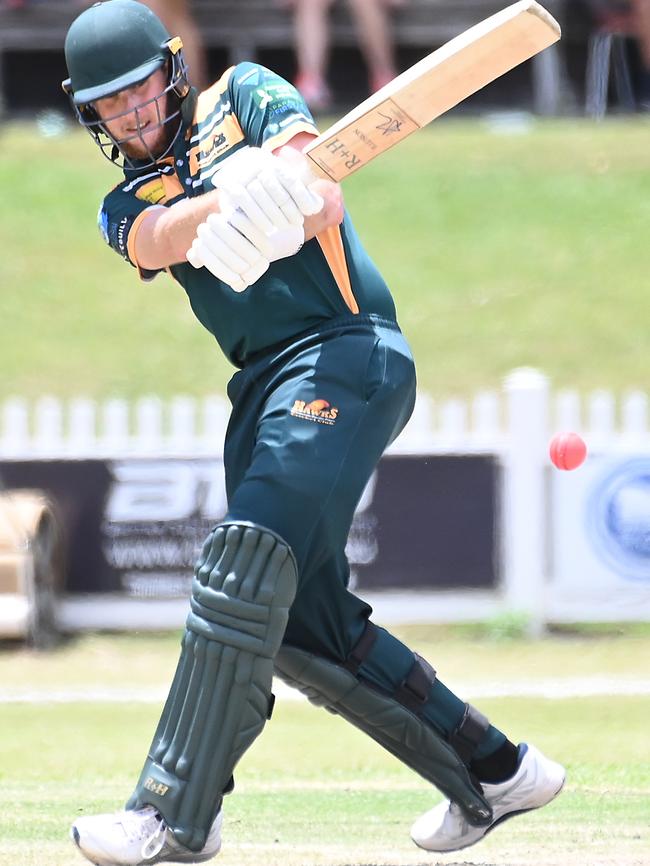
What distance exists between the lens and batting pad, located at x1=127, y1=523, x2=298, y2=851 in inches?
131

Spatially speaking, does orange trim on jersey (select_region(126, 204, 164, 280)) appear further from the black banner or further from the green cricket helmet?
the black banner

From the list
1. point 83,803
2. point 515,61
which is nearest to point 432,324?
point 83,803

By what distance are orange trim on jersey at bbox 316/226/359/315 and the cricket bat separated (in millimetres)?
175

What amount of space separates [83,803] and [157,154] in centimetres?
191

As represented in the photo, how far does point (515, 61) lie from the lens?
129 inches

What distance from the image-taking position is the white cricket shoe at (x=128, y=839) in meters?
3.27

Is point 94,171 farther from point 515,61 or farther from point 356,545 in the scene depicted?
point 515,61

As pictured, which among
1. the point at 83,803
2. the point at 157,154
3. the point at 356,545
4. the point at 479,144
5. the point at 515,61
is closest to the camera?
the point at 515,61

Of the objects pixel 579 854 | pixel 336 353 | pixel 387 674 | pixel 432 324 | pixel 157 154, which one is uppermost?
pixel 157 154

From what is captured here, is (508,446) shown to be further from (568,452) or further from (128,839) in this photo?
(128,839)

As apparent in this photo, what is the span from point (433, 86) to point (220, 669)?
1322 millimetres

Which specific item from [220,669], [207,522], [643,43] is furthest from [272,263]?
[643,43]

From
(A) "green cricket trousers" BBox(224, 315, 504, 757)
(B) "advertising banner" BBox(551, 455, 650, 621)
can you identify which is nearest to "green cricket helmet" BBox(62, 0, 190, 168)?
(A) "green cricket trousers" BBox(224, 315, 504, 757)

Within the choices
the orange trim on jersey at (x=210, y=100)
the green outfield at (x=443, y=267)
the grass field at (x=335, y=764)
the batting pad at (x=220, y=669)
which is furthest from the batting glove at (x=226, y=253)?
the green outfield at (x=443, y=267)
